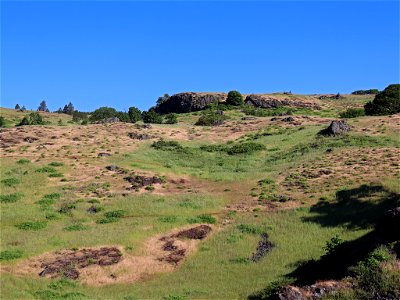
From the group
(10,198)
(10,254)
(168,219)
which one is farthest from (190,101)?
(10,254)

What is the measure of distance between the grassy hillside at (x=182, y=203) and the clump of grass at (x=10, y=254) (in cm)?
11

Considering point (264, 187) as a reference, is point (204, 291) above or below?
below

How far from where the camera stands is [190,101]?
110 m

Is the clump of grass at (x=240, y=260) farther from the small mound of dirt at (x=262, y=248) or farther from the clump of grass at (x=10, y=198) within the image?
the clump of grass at (x=10, y=198)

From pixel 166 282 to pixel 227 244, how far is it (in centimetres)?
667

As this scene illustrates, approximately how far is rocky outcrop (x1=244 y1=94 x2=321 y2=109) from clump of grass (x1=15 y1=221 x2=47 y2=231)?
8046 cm

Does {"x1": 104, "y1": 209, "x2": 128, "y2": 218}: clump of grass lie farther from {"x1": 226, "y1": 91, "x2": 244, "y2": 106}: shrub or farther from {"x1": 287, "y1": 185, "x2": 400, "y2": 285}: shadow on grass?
{"x1": 226, "y1": 91, "x2": 244, "y2": 106}: shrub

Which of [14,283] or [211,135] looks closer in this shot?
[14,283]

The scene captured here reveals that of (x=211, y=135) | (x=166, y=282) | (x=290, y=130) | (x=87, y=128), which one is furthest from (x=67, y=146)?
(x=166, y=282)

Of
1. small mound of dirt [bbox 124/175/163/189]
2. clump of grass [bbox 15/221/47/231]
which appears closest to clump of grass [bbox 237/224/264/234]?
small mound of dirt [bbox 124/175/163/189]

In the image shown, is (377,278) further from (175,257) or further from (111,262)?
(111,262)

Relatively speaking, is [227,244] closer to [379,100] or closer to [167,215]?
[167,215]

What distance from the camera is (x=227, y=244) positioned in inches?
1196

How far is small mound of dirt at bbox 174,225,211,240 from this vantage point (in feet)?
105
